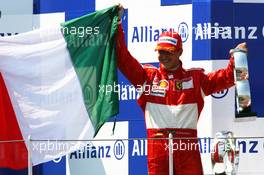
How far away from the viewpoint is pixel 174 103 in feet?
16.3

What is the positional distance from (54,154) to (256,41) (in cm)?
156

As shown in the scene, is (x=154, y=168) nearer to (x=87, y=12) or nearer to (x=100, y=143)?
(x=100, y=143)

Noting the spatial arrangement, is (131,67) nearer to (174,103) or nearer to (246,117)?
(174,103)

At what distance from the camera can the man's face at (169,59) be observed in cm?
500

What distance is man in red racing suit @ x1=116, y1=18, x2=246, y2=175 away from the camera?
Answer: 193 inches

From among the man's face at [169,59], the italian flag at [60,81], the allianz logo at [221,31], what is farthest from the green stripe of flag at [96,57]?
the allianz logo at [221,31]

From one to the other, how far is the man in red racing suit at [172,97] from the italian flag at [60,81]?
196 mm

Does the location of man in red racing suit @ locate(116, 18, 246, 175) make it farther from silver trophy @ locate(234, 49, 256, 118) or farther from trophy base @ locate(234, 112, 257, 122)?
trophy base @ locate(234, 112, 257, 122)

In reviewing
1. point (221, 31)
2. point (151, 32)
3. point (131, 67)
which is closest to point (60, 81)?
point (131, 67)

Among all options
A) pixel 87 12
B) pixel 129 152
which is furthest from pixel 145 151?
pixel 87 12

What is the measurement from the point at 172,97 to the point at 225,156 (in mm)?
561

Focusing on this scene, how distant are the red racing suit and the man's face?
0.03 metres

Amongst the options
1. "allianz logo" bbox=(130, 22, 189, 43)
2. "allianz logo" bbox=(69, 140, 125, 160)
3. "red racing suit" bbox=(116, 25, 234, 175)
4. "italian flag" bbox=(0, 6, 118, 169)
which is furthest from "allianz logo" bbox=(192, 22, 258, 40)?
"allianz logo" bbox=(69, 140, 125, 160)

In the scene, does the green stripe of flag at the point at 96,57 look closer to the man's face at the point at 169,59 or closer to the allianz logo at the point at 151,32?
the man's face at the point at 169,59
